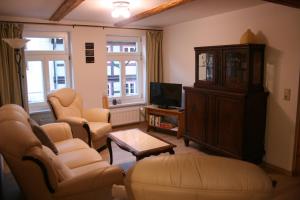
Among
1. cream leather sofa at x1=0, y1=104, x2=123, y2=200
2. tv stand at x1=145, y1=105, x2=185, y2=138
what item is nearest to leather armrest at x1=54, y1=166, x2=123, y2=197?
cream leather sofa at x1=0, y1=104, x2=123, y2=200

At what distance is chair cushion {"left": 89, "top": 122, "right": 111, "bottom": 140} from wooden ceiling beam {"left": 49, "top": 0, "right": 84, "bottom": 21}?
169 centimetres

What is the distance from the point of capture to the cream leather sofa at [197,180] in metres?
0.86

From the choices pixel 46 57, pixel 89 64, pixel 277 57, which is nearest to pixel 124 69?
pixel 89 64

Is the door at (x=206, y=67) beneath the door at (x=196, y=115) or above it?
above

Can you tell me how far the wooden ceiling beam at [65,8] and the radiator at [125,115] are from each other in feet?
7.09

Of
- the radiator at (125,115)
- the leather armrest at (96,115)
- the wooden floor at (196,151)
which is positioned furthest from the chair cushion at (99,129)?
the radiator at (125,115)

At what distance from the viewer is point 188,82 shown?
16.5ft

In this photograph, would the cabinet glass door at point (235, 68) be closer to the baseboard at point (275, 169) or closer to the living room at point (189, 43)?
the living room at point (189, 43)

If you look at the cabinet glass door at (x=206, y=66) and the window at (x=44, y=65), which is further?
the window at (x=44, y=65)

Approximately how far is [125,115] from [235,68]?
2.70 meters

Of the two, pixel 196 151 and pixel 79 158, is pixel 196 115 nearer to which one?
pixel 196 151

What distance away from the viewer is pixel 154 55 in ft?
18.4

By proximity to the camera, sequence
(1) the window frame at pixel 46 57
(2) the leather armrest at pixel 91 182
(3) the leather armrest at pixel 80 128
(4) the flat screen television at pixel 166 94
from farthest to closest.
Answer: (4) the flat screen television at pixel 166 94
(1) the window frame at pixel 46 57
(3) the leather armrest at pixel 80 128
(2) the leather armrest at pixel 91 182

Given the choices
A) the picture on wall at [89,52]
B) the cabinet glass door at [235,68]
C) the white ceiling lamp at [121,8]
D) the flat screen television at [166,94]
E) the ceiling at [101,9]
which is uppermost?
the ceiling at [101,9]
